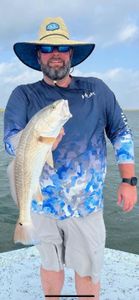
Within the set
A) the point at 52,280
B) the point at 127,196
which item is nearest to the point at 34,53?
the point at 127,196

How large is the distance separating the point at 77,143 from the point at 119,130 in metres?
0.49

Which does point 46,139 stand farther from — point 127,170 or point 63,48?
point 127,170

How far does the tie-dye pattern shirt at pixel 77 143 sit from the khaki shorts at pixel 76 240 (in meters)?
0.09

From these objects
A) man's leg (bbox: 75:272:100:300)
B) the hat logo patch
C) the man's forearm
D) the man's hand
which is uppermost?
the hat logo patch

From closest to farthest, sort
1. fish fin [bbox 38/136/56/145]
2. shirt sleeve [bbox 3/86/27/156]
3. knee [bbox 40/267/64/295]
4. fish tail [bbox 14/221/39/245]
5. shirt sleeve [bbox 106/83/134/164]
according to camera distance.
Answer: fish fin [bbox 38/136/56/145]
fish tail [bbox 14/221/39/245]
shirt sleeve [bbox 3/86/27/156]
shirt sleeve [bbox 106/83/134/164]
knee [bbox 40/267/64/295]

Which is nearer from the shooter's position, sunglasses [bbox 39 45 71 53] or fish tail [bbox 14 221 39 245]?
fish tail [bbox 14 221 39 245]

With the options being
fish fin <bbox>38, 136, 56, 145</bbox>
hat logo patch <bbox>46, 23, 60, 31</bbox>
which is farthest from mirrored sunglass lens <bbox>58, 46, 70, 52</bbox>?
fish fin <bbox>38, 136, 56, 145</bbox>

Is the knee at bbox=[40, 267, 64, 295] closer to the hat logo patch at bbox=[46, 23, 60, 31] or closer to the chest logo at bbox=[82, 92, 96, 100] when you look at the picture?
the chest logo at bbox=[82, 92, 96, 100]

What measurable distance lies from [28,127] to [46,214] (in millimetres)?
1277

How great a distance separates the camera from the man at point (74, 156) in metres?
3.86

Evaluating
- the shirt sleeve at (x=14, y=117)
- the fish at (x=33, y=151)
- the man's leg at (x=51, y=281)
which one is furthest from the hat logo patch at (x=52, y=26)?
the man's leg at (x=51, y=281)

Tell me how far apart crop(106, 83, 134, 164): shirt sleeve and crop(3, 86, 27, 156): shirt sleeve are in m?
0.82

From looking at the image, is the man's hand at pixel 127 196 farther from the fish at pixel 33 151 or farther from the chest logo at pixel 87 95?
the fish at pixel 33 151

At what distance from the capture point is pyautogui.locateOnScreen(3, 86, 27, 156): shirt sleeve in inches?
139
